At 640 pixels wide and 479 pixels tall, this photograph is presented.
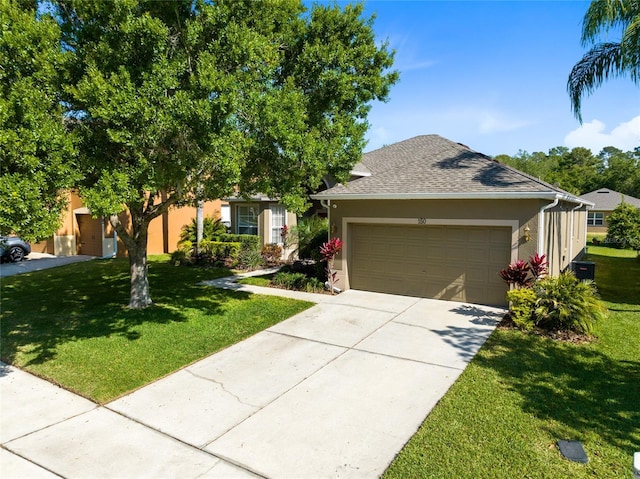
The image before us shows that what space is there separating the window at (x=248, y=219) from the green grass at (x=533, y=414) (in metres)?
12.8

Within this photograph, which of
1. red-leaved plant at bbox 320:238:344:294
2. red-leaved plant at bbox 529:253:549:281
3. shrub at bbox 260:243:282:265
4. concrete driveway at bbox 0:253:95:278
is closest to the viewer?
red-leaved plant at bbox 529:253:549:281

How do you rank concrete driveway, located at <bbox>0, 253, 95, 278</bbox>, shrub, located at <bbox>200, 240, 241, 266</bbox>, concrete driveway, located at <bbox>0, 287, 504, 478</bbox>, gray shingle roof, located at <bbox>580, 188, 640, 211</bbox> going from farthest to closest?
gray shingle roof, located at <bbox>580, 188, 640, 211</bbox> < shrub, located at <bbox>200, 240, 241, 266</bbox> < concrete driveway, located at <bbox>0, 253, 95, 278</bbox> < concrete driveway, located at <bbox>0, 287, 504, 478</bbox>

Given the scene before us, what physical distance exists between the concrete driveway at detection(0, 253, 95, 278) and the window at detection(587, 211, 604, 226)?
4337 centimetres

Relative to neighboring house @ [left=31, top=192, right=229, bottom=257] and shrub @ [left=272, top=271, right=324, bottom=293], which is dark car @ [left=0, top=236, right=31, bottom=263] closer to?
neighboring house @ [left=31, top=192, right=229, bottom=257]

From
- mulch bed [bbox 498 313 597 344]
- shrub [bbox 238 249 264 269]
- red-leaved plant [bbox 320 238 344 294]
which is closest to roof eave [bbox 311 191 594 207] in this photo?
red-leaved plant [bbox 320 238 344 294]

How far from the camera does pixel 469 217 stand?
1016 cm

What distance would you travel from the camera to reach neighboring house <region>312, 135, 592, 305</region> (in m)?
9.62

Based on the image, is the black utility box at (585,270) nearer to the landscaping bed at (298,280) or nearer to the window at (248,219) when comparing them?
the landscaping bed at (298,280)

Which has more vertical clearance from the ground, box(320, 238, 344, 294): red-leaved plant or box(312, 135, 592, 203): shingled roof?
box(312, 135, 592, 203): shingled roof

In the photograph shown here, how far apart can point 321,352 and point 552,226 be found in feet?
24.9

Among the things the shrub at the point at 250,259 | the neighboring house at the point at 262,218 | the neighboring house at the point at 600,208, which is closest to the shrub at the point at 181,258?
the shrub at the point at 250,259

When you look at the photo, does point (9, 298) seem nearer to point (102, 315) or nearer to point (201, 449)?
point (102, 315)

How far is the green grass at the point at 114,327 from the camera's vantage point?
642cm

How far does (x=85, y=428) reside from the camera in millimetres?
4816
